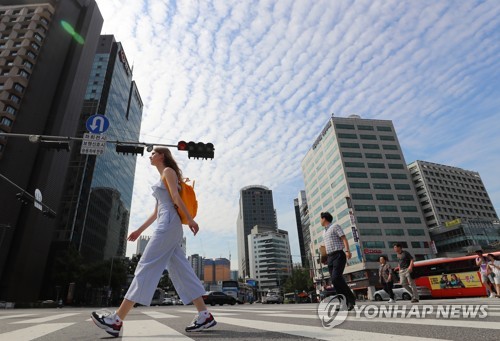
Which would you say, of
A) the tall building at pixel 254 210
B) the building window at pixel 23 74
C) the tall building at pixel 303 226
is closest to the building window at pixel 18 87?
the building window at pixel 23 74

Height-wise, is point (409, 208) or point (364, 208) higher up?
point (364, 208)

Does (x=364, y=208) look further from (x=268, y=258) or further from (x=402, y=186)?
(x=268, y=258)

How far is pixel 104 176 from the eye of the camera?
217 feet

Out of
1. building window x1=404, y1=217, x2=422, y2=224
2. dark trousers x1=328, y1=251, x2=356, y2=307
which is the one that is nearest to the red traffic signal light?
dark trousers x1=328, y1=251, x2=356, y2=307

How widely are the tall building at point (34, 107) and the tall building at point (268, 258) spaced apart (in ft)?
360

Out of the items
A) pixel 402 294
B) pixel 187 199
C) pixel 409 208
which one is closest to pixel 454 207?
pixel 409 208

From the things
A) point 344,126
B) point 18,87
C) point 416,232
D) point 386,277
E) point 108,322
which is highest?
point 344,126

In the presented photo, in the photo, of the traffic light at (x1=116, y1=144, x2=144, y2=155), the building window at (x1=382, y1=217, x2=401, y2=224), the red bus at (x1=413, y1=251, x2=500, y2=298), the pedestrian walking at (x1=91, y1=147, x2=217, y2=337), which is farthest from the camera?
the building window at (x1=382, y1=217, x2=401, y2=224)

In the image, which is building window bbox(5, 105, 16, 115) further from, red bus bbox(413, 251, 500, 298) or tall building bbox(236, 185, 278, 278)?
tall building bbox(236, 185, 278, 278)

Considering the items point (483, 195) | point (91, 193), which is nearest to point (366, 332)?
point (91, 193)

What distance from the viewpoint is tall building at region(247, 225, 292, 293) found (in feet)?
480

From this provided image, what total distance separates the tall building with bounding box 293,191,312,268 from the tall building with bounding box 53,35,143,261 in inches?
2527

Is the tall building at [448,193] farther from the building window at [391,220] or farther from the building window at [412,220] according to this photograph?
the building window at [391,220]

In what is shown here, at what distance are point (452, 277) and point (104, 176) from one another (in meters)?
66.0
